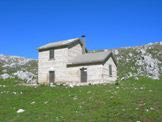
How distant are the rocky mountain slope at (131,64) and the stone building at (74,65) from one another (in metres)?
7.52

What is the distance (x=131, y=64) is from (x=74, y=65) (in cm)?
3013

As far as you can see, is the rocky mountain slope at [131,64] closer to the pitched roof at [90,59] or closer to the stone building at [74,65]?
the stone building at [74,65]

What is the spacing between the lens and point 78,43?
43594 mm

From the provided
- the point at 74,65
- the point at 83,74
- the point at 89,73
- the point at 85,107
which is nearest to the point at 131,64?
the point at 74,65

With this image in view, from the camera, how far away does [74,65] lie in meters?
39.8

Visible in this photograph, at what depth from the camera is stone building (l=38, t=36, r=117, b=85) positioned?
3816cm

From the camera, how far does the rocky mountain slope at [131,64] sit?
187ft

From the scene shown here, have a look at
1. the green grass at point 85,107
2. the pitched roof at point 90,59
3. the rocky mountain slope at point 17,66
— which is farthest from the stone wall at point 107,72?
the rocky mountain slope at point 17,66

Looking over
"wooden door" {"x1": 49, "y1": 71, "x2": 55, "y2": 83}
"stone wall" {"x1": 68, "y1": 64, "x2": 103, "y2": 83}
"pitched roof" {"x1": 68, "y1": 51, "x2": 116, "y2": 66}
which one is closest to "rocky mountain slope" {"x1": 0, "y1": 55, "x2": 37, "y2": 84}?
"wooden door" {"x1": 49, "y1": 71, "x2": 55, "y2": 83}

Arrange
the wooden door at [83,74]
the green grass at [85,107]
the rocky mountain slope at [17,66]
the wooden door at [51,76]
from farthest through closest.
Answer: the rocky mountain slope at [17,66] < the wooden door at [51,76] < the wooden door at [83,74] < the green grass at [85,107]

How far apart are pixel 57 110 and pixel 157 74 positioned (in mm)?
41611

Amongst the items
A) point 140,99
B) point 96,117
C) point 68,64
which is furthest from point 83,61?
point 96,117

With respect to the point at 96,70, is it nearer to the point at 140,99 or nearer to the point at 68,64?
the point at 68,64

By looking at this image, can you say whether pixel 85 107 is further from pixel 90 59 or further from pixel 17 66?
pixel 17 66
